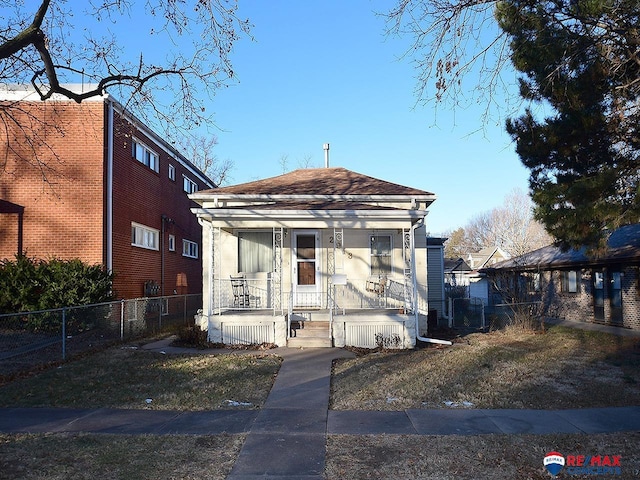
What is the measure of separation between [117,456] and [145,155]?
1359 centimetres

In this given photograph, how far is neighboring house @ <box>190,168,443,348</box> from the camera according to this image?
12.5 metres

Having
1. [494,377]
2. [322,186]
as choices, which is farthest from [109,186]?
[494,377]

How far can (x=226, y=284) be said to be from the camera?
1377 cm

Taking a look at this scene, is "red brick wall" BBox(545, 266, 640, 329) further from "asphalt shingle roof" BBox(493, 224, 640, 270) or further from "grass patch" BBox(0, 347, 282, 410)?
"grass patch" BBox(0, 347, 282, 410)

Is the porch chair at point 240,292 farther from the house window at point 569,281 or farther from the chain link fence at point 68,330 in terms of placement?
the house window at point 569,281

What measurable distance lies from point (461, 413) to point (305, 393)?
2.35m

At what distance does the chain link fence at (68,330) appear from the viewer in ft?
32.1

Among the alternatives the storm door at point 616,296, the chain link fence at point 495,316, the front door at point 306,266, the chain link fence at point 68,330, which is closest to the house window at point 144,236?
the chain link fence at point 68,330

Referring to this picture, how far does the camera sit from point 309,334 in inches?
475

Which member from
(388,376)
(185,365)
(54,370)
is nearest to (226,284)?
(185,365)

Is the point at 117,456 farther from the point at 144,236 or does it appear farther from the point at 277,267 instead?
the point at 144,236

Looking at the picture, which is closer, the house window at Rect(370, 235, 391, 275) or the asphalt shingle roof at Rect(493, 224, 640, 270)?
the house window at Rect(370, 235, 391, 275)

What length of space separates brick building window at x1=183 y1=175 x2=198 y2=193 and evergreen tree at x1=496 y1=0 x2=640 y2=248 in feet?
48.6

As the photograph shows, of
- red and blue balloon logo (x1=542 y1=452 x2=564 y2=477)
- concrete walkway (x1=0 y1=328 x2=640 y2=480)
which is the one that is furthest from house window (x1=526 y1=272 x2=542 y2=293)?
red and blue balloon logo (x1=542 y1=452 x2=564 y2=477)
